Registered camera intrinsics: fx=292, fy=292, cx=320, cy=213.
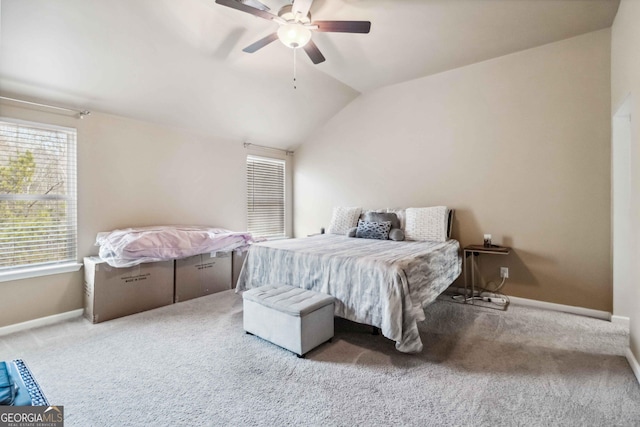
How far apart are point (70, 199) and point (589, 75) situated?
5652 millimetres

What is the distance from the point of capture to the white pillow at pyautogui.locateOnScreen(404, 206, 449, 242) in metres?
3.63

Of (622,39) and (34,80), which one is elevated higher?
(622,39)

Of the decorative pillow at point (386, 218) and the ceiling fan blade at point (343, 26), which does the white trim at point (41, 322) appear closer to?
the decorative pillow at point (386, 218)

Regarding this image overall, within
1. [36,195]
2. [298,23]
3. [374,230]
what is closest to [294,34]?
[298,23]

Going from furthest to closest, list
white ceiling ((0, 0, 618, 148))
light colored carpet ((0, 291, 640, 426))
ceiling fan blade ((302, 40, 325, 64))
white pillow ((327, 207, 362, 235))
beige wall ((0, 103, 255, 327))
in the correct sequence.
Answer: white pillow ((327, 207, 362, 235))
beige wall ((0, 103, 255, 327))
ceiling fan blade ((302, 40, 325, 64))
white ceiling ((0, 0, 618, 148))
light colored carpet ((0, 291, 640, 426))

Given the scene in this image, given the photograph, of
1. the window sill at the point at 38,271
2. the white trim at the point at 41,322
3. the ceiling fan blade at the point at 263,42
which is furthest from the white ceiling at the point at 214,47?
the white trim at the point at 41,322

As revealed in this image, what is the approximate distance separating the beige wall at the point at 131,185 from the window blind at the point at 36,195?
102 mm

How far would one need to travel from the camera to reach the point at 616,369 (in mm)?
2061

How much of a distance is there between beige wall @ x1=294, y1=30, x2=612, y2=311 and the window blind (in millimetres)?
3873

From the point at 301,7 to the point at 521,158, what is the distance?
290 cm

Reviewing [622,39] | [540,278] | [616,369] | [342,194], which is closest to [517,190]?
[540,278]

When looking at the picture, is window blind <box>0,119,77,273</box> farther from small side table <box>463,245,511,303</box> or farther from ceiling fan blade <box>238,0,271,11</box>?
small side table <box>463,245,511,303</box>

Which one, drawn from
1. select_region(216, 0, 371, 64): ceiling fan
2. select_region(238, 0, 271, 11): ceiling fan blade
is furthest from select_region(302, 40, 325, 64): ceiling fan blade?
select_region(238, 0, 271, 11): ceiling fan blade

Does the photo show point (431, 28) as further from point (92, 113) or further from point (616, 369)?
point (92, 113)
